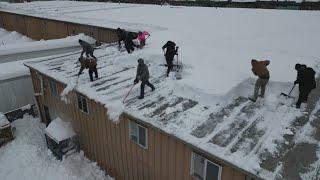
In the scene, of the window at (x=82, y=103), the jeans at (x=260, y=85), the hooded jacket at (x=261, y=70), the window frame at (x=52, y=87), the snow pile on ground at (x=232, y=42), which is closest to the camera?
the hooded jacket at (x=261, y=70)

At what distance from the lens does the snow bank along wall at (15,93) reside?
56.6ft

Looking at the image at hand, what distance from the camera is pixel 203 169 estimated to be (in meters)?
8.42

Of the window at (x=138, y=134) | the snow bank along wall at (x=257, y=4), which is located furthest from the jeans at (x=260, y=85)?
the snow bank along wall at (x=257, y=4)

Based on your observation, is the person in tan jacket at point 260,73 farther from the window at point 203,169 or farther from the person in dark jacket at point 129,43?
the person in dark jacket at point 129,43

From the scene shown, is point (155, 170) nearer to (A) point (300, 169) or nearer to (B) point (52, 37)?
(A) point (300, 169)

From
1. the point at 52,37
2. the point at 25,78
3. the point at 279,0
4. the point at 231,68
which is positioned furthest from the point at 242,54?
the point at 279,0

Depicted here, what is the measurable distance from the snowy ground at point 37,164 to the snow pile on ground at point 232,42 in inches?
251

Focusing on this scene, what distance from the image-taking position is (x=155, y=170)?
1008 centimetres

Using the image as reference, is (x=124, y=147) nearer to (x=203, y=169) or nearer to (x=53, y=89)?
(x=203, y=169)

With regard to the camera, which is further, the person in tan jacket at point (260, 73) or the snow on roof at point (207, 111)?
the person in tan jacket at point (260, 73)

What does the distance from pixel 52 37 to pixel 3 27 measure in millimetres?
14949

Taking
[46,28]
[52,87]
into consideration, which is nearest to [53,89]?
[52,87]

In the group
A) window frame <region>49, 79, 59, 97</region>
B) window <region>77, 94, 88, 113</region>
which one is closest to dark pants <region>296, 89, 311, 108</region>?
window <region>77, 94, 88, 113</region>

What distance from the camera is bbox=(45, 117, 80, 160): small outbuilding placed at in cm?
1348
